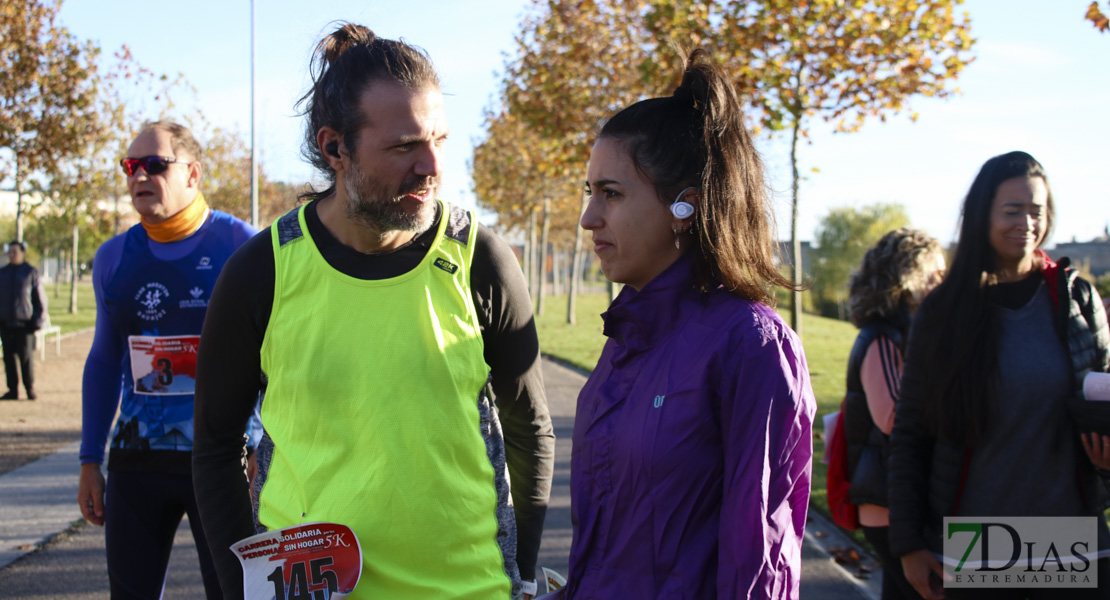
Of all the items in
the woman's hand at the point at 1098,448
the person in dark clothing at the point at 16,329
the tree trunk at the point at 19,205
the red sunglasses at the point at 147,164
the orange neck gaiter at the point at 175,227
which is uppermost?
the tree trunk at the point at 19,205

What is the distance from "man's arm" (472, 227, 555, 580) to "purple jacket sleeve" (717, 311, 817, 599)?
2.54 ft

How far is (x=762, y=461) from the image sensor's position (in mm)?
1542

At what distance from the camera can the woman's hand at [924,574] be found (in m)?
2.98

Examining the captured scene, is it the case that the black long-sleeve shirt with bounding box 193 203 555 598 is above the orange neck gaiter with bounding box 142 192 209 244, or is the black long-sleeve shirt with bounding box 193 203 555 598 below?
below

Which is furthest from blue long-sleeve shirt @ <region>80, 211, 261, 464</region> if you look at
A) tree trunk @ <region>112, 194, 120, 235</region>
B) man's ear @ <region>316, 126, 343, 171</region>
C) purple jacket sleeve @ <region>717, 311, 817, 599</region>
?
tree trunk @ <region>112, 194, 120, 235</region>

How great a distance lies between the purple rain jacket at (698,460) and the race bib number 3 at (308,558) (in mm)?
499

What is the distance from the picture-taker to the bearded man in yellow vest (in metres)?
1.93

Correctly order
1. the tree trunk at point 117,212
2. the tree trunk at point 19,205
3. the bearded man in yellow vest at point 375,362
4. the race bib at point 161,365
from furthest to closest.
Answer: the tree trunk at point 117,212 < the tree trunk at point 19,205 < the race bib at point 161,365 < the bearded man in yellow vest at point 375,362

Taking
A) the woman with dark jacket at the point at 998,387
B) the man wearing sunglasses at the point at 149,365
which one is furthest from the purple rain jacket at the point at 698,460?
the man wearing sunglasses at the point at 149,365

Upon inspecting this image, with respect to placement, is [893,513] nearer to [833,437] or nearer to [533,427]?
[833,437]

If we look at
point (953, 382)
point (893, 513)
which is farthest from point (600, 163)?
point (893, 513)

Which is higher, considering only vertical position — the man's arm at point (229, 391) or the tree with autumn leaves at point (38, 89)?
the tree with autumn leaves at point (38, 89)

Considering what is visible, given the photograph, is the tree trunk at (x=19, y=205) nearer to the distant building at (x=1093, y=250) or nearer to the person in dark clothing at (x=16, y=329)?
the person in dark clothing at (x=16, y=329)

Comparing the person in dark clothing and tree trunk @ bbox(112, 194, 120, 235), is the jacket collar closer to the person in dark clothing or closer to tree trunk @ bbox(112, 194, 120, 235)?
the person in dark clothing
